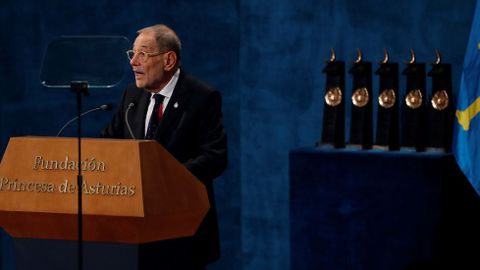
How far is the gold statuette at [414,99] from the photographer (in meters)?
4.94

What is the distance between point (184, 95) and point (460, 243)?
1472 mm

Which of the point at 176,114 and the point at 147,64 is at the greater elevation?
the point at 147,64

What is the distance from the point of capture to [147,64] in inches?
165

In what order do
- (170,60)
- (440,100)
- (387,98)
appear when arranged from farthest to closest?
(387,98) < (440,100) < (170,60)

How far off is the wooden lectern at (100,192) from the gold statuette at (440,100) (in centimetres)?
166

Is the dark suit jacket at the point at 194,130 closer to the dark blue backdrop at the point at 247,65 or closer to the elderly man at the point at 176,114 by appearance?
the elderly man at the point at 176,114

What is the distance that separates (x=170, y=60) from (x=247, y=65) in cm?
184

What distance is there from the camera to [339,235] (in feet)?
16.3

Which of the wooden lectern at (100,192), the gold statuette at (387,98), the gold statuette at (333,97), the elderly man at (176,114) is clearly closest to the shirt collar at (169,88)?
the elderly man at (176,114)

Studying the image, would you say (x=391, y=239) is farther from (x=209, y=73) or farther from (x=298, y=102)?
(x=209, y=73)

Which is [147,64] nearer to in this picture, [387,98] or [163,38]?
[163,38]

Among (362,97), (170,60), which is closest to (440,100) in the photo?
(362,97)

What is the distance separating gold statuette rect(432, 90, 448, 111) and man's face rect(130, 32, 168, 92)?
1424 millimetres

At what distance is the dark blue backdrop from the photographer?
5.68 metres
